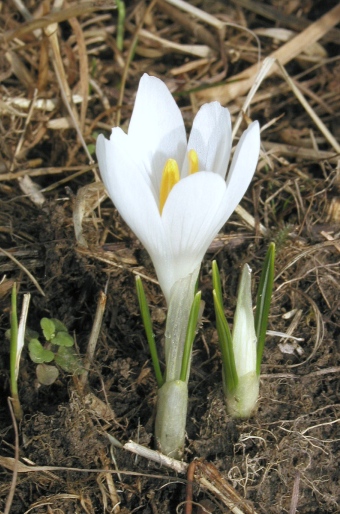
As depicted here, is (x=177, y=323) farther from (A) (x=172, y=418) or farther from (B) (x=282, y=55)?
(B) (x=282, y=55)

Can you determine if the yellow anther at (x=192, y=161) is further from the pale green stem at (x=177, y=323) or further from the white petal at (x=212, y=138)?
the pale green stem at (x=177, y=323)

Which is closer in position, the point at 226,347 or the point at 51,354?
the point at 226,347

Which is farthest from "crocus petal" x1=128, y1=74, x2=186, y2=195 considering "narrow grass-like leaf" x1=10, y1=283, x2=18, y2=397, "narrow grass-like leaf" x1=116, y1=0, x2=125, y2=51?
"narrow grass-like leaf" x1=116, y1=0, x2=125, y2=51

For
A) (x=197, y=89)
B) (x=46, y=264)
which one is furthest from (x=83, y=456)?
(x=197, y=89)

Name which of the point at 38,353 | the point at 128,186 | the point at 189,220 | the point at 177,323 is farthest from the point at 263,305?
the point at 38,353

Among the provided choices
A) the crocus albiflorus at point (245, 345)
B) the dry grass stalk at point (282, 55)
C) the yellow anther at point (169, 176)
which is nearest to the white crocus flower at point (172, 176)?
the yellow anther at point (169, 176)

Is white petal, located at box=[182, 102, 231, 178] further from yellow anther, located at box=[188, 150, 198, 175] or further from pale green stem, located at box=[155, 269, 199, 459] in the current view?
pale green stem, located at box=[155, 269, 199, 459]

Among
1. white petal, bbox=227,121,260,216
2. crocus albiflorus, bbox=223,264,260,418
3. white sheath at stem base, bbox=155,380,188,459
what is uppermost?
white petal, bbox=227,121,260,216
